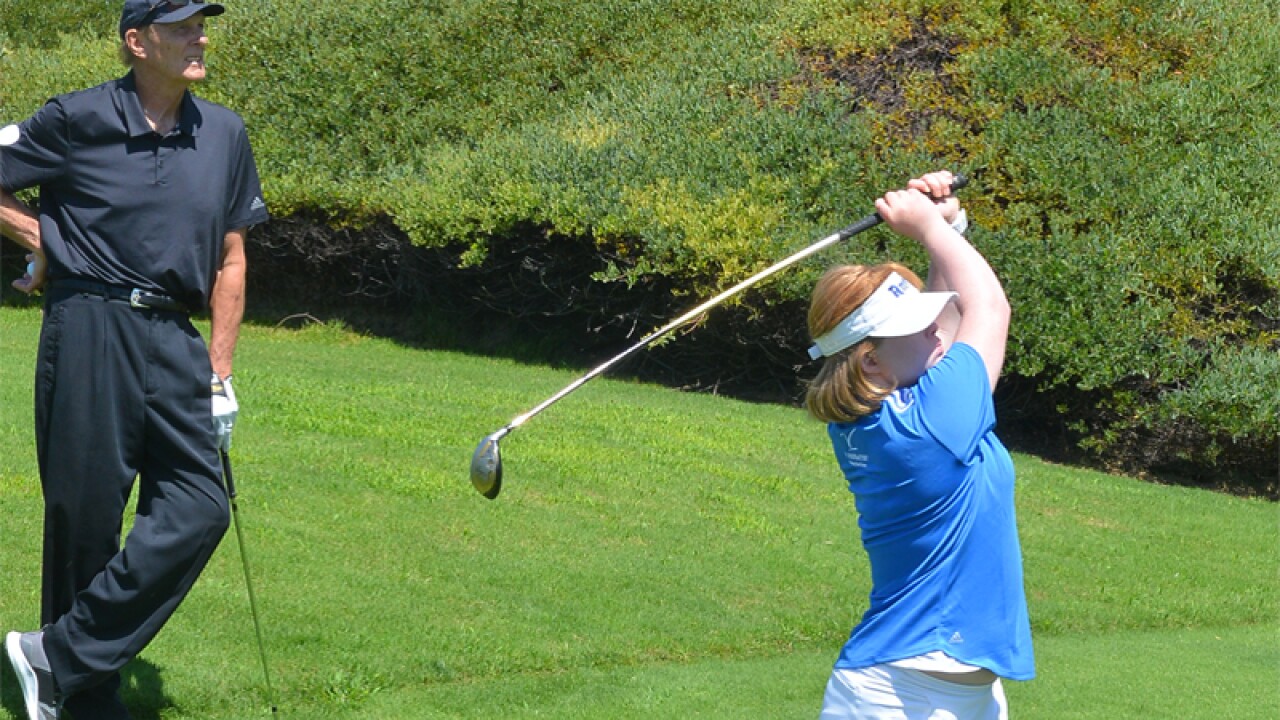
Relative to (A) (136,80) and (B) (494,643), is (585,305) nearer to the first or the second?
(B) (494,643)

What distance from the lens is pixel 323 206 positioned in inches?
587

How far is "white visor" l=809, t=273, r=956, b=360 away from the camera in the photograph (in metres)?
3.47

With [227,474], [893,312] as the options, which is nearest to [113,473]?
[227,474]

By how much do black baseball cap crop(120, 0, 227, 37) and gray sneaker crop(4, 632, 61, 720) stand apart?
6.87 feet

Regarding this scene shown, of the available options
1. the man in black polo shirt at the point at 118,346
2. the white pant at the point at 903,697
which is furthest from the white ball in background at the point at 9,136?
the white pant at the point at 903,697

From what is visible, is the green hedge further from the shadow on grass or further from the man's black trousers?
the man's black trousers

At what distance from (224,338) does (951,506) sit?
2.86m

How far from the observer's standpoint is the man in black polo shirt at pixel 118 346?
482 cm

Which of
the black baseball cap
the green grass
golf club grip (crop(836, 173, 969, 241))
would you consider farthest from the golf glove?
golf club grip (crop(836, 173, 969, 241))

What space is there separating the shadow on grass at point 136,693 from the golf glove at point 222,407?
1.08m

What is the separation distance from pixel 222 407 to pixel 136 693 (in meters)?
1.26

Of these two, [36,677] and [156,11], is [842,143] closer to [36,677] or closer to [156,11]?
[156,11]

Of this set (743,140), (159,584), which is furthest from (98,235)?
(743,140)

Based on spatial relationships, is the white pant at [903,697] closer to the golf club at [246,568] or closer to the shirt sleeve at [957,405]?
the shirt sleeve at [957,405]
